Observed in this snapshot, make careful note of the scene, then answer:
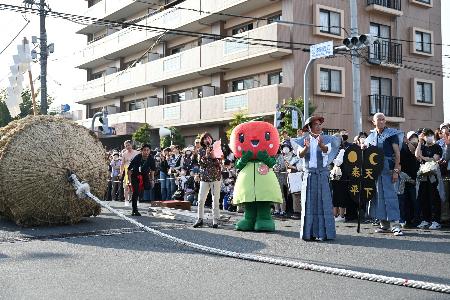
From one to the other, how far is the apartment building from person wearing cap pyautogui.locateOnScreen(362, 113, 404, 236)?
12687 mm

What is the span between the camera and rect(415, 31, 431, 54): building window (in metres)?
28.6

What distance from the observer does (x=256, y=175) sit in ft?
33.0

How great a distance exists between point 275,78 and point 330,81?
252cm

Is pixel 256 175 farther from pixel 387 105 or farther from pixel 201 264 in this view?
pixel 387 105

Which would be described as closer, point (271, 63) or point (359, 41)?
point (359, 41)

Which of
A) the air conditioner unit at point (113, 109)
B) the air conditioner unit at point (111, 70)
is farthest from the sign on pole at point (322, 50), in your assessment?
the air conditioner unit at point (111, 70)

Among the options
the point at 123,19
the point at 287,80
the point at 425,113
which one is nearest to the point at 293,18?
the point at 287,80

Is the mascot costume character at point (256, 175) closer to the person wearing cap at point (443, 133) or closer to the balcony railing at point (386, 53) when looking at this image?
the person wearing cap at point (443, 133)

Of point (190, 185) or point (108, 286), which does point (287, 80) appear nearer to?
point (190, 185)

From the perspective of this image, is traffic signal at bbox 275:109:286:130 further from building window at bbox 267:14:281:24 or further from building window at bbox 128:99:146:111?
building window at bbox 128:99:146:111

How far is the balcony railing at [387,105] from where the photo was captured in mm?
26016

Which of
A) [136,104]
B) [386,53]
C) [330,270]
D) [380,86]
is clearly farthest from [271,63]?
[330,270]

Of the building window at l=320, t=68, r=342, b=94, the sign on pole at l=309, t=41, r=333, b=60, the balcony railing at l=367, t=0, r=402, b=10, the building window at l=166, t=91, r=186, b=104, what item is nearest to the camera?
the sign on pole at l=309, t=41, r=333, b=60

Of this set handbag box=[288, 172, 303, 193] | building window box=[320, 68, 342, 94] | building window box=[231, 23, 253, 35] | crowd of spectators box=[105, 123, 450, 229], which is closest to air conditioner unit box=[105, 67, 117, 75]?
building window box=[231, 23, 253, 35]
